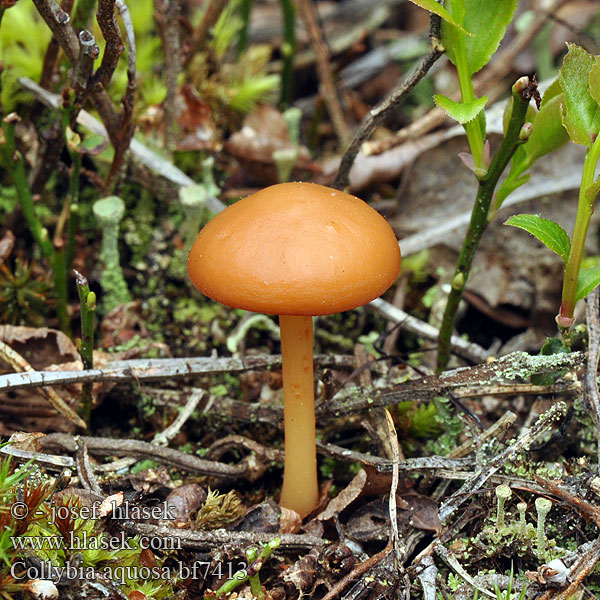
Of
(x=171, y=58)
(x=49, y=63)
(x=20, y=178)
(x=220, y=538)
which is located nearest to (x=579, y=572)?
(x=220, y=538)

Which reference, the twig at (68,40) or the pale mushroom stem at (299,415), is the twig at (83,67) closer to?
the twig at (68,40)

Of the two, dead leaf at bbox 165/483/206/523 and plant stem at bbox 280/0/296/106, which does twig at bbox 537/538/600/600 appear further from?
plant stem at bbox 280/0/296/106

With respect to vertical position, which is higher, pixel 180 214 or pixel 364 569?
pixel 180 214

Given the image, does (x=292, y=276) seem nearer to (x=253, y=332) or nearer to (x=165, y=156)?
(x=253, y=332)

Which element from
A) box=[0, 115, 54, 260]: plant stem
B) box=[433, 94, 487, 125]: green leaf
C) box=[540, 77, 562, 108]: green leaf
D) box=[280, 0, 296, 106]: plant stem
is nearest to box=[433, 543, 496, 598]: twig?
box=[433, 94, 487, 125]: green leaf

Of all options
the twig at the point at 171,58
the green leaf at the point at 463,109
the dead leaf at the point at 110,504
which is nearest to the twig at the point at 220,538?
the dead leaf at the point at 110,504

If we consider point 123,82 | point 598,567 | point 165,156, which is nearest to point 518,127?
point 598,567

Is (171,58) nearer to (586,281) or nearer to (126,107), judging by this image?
(126,107)
